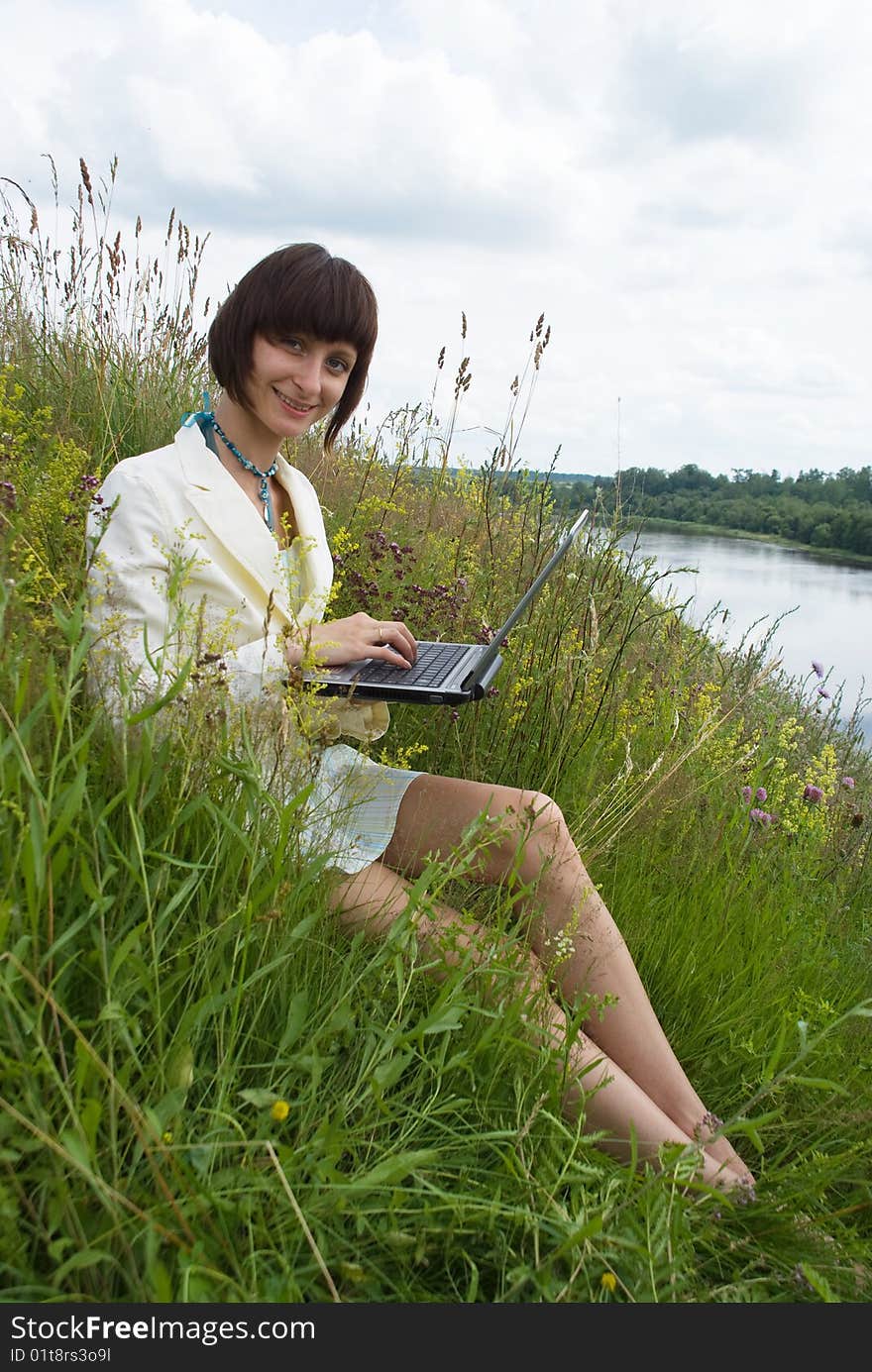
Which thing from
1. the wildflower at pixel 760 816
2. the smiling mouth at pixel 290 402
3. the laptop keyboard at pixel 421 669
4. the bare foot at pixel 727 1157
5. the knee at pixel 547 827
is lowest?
the bare foot at pixel 727 1157

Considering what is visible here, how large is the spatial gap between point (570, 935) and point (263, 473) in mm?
1431

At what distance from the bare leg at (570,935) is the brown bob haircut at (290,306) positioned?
117 centimetres

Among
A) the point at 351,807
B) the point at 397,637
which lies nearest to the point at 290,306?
the point at 397,637

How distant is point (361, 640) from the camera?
7.05 ft

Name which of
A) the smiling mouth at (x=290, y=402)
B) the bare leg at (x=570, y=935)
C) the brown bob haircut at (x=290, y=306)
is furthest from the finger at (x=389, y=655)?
the brown bob haircut at (x=290, y=306)

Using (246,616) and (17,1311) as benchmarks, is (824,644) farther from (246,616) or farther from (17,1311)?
(17,1311)

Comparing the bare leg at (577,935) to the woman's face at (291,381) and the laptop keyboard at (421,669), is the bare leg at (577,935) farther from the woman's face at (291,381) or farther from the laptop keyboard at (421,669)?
the woman's face at (291,381)

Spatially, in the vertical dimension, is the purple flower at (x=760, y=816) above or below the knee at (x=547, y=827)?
below

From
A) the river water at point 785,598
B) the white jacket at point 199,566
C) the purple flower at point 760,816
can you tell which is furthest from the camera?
the river water at point 785,598

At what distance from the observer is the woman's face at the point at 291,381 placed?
2.45m

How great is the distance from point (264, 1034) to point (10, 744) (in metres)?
0.55

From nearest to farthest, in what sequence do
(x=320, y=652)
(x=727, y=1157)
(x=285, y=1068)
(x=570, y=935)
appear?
(x=285, y=1068), (x=727, y=1157), (x=570, y=935), (x=320, y=652)

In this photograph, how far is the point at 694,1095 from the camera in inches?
77.5

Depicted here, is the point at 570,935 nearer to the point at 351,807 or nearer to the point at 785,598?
the point at 351,807
